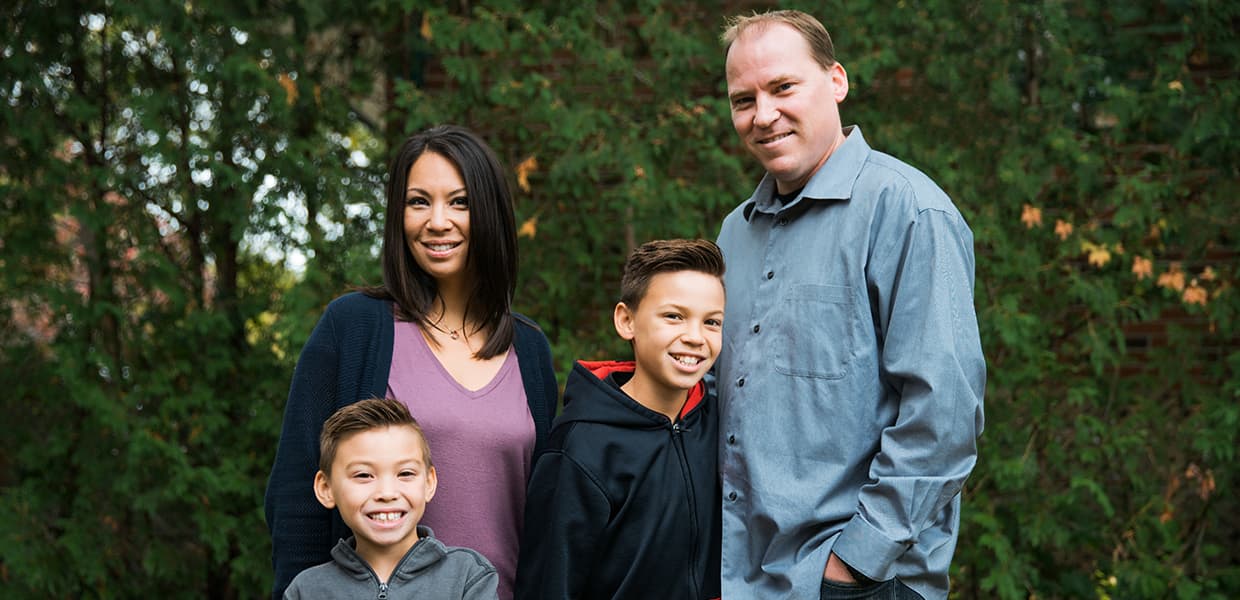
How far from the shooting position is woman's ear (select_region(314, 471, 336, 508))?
8.55 feet

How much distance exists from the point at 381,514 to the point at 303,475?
252 mm

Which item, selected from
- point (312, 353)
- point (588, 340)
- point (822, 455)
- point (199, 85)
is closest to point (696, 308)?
point (822, 455)

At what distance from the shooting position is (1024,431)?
5.07m

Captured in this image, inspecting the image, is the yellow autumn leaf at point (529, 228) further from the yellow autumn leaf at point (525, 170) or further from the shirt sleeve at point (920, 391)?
the shirt sleeve at point (920, 391)

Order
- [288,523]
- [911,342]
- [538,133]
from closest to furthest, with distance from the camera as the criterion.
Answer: [911,342] → [288,523] → [538,133]

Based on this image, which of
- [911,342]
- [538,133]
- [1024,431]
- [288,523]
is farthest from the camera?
[538,133]

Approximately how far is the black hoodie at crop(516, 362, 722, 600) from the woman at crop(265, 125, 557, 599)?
0.46 ft

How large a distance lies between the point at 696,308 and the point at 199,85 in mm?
3686

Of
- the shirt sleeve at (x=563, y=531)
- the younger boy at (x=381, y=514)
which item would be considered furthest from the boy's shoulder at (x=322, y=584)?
the shirt sleeve at (x=563, y=531)

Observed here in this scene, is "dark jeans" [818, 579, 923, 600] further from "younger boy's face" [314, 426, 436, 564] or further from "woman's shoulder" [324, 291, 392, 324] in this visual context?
"woman's shoulder" [324, 291, 392, 324]

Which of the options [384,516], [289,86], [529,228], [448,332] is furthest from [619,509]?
[289,86]

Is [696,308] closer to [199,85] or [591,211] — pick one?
[591,211]

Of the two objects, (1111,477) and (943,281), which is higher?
(943,281)

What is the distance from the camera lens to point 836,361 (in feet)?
8.12
